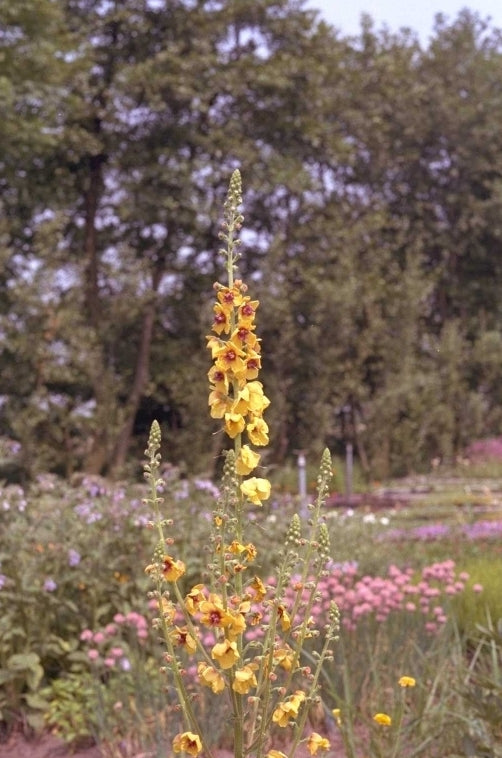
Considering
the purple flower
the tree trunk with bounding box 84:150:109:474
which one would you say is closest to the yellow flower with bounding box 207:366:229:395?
the purple flower

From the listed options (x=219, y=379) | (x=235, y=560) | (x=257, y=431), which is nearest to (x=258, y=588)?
(x=235, y=560)

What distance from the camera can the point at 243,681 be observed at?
1.91 m

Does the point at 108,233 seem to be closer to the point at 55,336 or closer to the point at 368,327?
the point at 55,336

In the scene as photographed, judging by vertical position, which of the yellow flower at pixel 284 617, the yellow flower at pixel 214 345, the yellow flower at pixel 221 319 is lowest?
the yellow flower at pixel 284 617

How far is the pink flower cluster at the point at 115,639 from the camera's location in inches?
146

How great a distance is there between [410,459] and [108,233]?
5636 mm

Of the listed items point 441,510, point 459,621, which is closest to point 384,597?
point 459,621

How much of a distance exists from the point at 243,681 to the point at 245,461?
412 mm

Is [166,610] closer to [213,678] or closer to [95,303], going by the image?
[213,678]

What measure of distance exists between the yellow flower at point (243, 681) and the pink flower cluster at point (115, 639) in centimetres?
174

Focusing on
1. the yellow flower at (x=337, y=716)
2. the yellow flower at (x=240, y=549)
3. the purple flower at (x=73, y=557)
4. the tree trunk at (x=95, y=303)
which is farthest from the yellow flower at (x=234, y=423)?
the tree trunk at (x=95, y=303)

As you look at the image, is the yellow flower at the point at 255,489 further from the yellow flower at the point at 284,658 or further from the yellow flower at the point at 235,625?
the yellow flower at the point at 284,658

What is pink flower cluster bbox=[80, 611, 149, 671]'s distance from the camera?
12.2 ft

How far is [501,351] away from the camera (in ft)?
57.2
